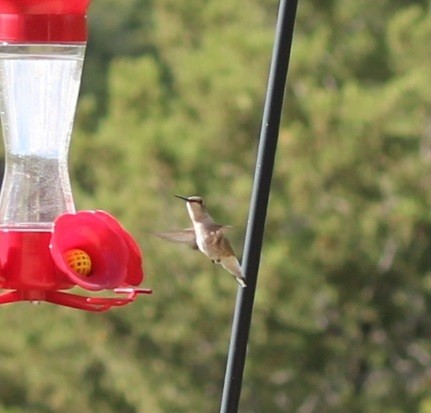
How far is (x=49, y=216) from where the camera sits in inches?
117

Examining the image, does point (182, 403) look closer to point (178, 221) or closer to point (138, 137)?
point (178, 221)

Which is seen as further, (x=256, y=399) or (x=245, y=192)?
(x=256, y=399)

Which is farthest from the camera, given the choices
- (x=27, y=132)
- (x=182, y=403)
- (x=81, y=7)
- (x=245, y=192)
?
(x=182, y=403)

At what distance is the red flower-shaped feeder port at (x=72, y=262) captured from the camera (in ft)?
8.91

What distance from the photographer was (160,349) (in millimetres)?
9789

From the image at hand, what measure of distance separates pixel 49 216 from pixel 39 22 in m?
0.48

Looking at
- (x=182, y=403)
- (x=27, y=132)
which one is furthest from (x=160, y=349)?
(x=27, y=132)

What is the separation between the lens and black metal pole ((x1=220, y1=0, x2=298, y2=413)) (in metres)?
2.46

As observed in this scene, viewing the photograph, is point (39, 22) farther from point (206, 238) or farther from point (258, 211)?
point (206, 238)

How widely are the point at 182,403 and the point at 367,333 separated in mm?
1570

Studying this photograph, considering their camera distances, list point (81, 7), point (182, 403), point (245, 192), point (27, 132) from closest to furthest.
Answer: point (81, 7), point (27, 132), point (245, 192), point (182, 403)

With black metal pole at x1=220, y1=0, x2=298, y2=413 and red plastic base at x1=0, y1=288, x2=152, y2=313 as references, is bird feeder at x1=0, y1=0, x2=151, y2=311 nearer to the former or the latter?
red plastic base at x1=0, y1=288, x2=152, y2=313

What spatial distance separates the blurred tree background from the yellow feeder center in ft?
20.5

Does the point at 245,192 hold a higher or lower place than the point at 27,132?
lower
